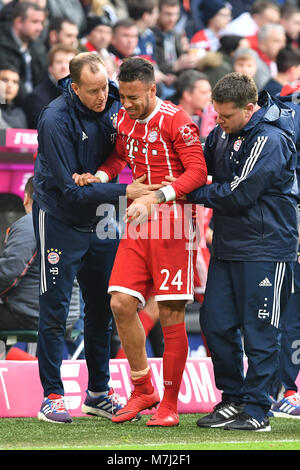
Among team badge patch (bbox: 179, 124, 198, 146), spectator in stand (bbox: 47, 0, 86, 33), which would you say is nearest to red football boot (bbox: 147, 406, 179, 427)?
team badge patch (bbox: 179, 124, 198, 146)

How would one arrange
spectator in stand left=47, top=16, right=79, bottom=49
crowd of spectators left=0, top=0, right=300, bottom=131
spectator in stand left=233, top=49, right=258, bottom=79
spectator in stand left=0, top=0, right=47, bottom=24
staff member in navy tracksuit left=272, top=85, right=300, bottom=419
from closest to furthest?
1. staff member in navy tracksuit left=272, top=85, right=300, bottom=419
2. crowd of spectators left=0, top=0, right=300, bottom=131
3. spectator in stand left=47, top=16, right=79, bottom=49
4. spectator in stand left=0, top=0, right=47, bottom=24
5. spectator in stand left=233, top=49, right=258, bottom=79

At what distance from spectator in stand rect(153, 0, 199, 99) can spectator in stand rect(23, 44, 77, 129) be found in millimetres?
2374

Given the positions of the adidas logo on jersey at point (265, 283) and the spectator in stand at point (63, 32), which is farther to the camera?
the spectator in stand at point (63, 32)

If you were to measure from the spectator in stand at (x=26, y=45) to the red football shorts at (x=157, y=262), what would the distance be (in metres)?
4.97

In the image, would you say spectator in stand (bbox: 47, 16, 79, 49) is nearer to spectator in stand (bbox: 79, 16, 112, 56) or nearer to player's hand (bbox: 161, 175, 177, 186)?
spectator in stand (bbox: 79, 16, 112, 56)

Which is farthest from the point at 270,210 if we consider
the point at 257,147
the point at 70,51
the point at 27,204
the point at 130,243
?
the point at 70,51

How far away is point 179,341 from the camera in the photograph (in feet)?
18.3

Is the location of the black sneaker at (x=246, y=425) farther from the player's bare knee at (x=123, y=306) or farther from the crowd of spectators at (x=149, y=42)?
the crowd of spectators at (x=149, y=42)

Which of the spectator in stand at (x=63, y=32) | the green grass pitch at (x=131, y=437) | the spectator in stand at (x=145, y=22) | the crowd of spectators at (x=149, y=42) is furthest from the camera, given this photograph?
the spectator in stand at (x=145, y=22)

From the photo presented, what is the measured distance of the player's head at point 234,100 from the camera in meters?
5.39

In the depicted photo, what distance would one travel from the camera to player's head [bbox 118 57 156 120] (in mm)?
5410

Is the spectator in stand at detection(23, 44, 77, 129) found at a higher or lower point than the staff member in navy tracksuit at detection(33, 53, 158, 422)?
higher

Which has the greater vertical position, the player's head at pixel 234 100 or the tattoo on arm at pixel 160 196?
the player's head at pixel 234 100


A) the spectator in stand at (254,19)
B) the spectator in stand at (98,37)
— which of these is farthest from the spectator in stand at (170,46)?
the spectator in stand at (98,37)
